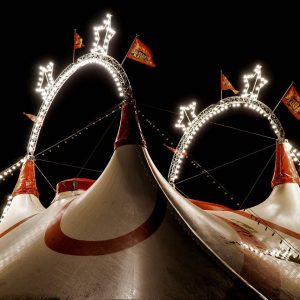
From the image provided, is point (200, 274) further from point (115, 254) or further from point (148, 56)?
point (148, 56)

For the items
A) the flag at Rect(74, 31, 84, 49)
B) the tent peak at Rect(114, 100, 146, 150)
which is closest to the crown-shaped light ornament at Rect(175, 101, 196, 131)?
the flag at Rect(74, 31, 84, 49)

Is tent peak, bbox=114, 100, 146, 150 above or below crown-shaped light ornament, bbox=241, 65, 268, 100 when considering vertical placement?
below

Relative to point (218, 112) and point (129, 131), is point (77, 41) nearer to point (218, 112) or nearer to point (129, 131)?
point (218, 112)

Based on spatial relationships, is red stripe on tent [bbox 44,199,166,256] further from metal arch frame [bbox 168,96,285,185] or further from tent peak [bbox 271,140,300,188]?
metal arch frame [bbox 168,96,285,185]

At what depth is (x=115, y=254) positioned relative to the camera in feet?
7.69

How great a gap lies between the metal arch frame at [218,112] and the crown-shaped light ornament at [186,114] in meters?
0.13

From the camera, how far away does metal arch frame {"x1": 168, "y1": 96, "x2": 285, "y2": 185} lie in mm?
6105

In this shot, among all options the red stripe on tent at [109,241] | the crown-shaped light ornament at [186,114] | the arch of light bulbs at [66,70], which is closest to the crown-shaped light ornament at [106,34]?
the arch of light bulbs at [66,70]

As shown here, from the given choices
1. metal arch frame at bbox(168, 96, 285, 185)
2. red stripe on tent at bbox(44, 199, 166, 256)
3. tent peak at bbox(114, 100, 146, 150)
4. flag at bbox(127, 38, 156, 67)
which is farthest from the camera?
metal arch frame at bbox(168, 96, 285, 185)

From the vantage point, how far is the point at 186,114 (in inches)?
281

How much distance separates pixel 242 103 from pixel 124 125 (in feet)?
12.7

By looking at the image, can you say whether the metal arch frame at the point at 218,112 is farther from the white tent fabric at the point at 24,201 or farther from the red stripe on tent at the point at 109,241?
the red stripe on tent at the point at 109,241

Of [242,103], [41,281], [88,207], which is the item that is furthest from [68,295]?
[242,103]

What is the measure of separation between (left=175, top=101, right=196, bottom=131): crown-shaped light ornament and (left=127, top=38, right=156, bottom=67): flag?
4.65 ft
